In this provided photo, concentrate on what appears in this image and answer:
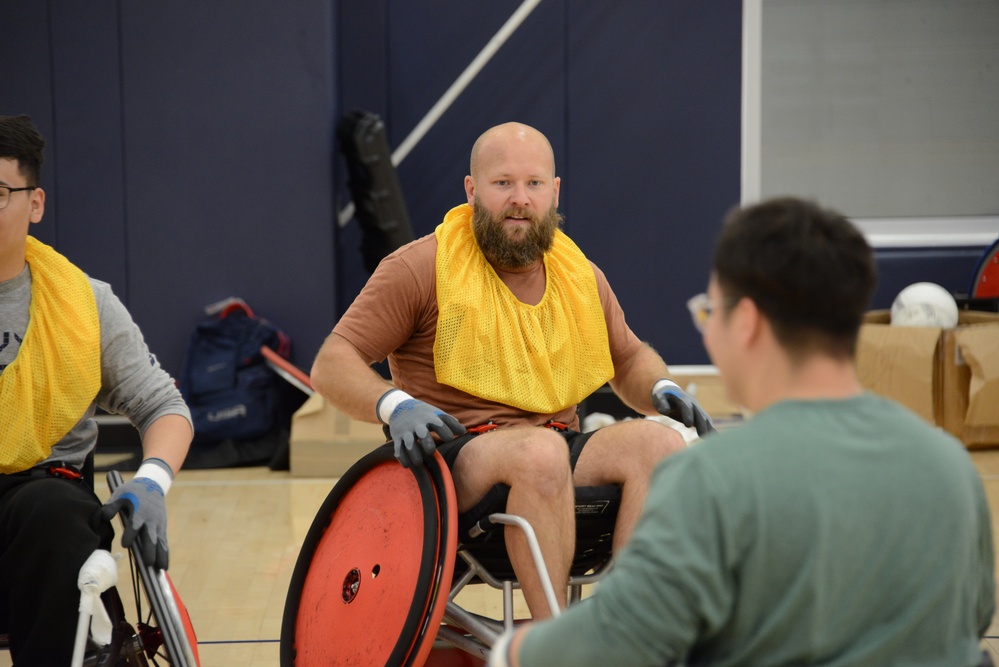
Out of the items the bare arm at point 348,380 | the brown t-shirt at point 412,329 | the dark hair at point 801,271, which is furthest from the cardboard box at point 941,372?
the dark hair at point 801,271

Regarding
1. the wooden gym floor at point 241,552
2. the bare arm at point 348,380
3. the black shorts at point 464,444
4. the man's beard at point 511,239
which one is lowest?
the wooden gym floor at point 241,552

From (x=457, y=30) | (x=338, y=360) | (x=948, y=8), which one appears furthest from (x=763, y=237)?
(x=948, y=8)

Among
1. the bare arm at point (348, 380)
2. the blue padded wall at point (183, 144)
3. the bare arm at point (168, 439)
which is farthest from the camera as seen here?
the blue padded wall at point (183, 144)

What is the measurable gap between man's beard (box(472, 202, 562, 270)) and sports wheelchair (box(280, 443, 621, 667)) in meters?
0.55

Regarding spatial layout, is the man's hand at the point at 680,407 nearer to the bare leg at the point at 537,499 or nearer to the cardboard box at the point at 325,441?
the bare leg at the point at 537,499

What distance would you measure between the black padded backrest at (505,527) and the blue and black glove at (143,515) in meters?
0.56

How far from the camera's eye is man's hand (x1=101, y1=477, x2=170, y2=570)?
188 cm

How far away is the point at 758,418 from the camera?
1.09m

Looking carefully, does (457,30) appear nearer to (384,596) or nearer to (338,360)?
(338,360)

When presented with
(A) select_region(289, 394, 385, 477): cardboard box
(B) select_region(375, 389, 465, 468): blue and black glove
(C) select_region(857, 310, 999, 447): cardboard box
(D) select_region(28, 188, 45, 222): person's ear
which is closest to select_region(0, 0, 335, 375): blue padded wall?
(A) select_region(289, 394, 385, 477): cardboard box

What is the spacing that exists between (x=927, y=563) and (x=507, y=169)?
1.62 meters

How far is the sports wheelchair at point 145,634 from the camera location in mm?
1773

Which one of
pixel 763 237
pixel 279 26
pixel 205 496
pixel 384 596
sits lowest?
pixel 205 496

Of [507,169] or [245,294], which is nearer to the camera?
[507,169]
